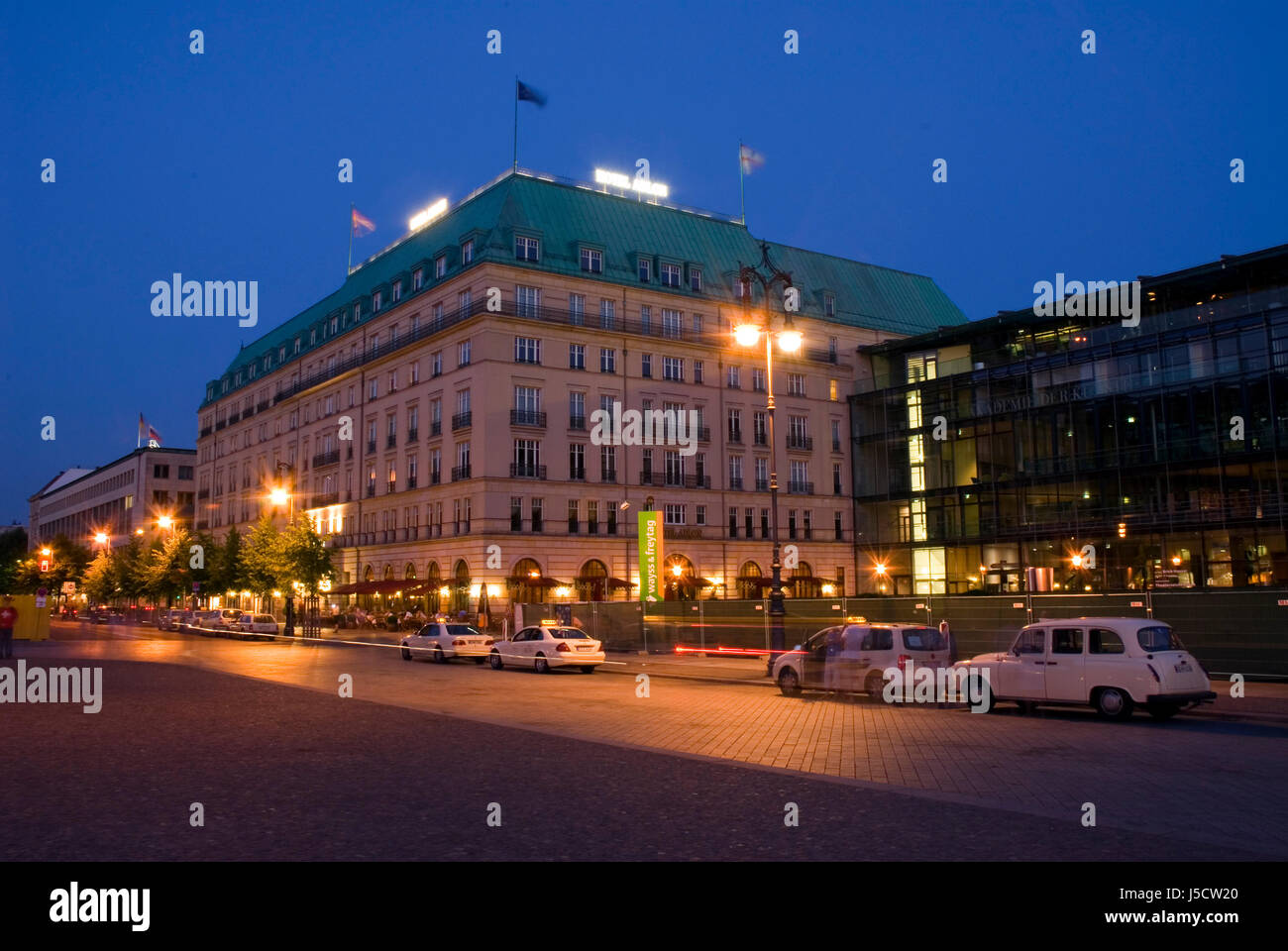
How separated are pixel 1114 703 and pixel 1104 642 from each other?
3.38 ft

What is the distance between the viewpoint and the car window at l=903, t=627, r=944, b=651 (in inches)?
883

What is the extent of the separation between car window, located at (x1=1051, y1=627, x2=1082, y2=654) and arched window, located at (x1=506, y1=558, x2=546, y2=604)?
44.8m

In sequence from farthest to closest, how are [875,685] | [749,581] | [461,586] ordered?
[749,581], [461,586], [875,685]

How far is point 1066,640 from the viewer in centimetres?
1858

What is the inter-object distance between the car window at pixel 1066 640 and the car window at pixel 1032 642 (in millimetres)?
196

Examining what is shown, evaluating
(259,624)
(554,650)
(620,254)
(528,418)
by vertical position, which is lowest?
(259,624)

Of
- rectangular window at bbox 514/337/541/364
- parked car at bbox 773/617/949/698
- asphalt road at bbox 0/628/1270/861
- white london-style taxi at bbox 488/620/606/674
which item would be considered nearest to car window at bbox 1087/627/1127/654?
asphalt road at bbox 0/628/1270/861

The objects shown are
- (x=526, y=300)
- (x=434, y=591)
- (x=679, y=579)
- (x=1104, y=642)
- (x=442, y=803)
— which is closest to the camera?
(x=442, y=803)

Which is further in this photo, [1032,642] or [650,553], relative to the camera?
[650,553]

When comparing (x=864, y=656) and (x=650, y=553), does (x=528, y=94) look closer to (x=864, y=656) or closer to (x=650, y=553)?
(x=650, y=553)

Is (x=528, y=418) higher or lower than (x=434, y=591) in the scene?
higher

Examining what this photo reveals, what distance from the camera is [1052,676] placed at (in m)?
18.6

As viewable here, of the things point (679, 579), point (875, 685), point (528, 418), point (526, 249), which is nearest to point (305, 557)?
point (528, 418)

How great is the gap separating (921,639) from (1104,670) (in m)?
4.99
